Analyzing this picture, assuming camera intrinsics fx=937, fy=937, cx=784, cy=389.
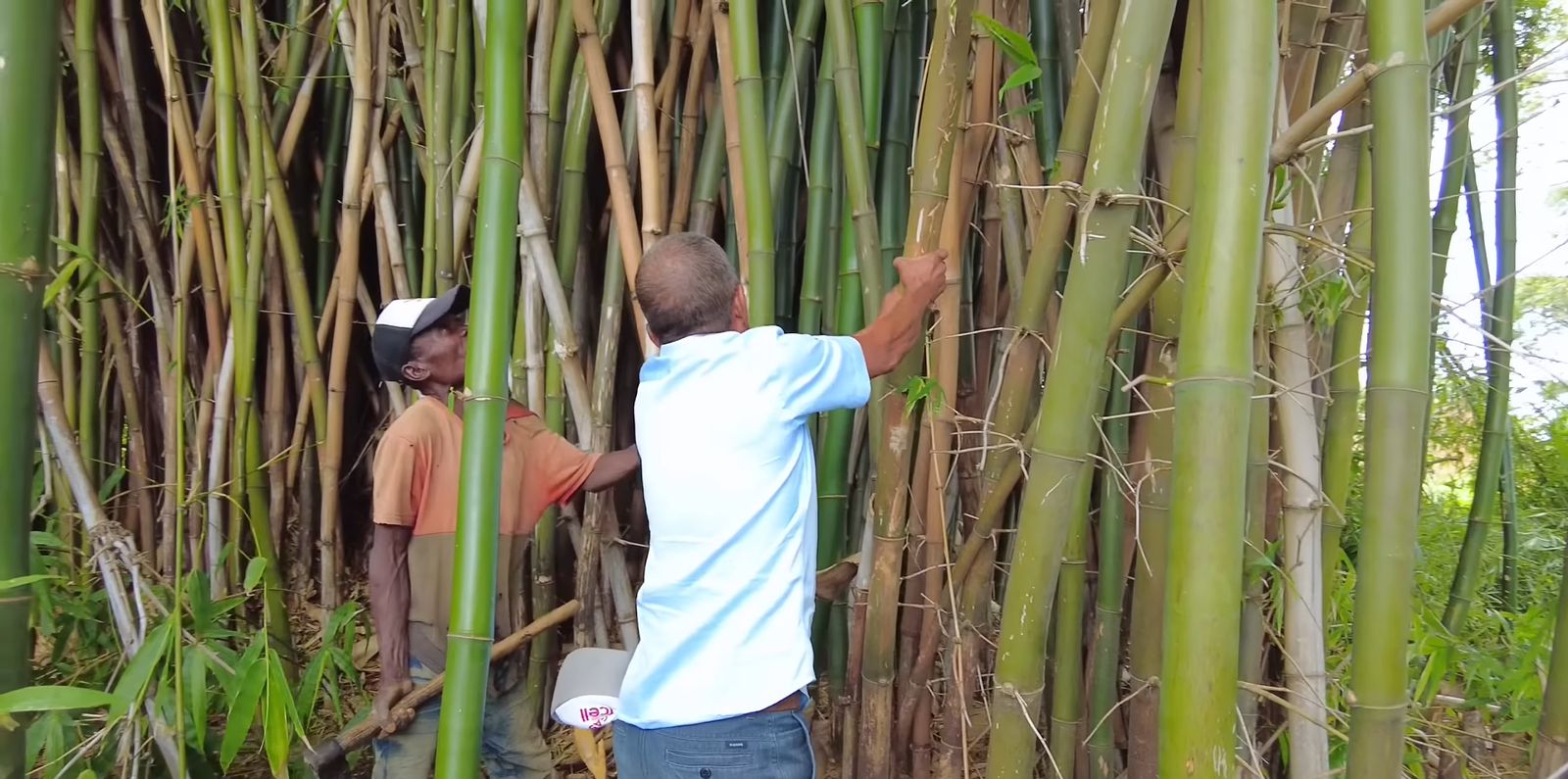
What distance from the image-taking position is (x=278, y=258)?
2.29 m

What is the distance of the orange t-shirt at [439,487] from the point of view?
1.45 meters

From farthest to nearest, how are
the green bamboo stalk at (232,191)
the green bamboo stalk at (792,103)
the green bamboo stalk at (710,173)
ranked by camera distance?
the green bamboo stalk at (232,191)
the green bamboo stalk at (710,173)
the green bamboo stalk at (792,103)

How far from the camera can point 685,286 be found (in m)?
1.13

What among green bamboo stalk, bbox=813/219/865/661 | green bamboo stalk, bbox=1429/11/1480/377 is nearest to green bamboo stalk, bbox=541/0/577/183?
green bamboo stalk, bbox=813/219/865/661

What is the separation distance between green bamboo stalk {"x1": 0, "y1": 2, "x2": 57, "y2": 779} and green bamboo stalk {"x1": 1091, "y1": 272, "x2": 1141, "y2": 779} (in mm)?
1259

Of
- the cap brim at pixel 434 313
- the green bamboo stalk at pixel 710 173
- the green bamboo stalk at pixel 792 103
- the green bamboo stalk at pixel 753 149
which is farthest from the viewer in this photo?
the green bamboo stalk at pixel 710 173

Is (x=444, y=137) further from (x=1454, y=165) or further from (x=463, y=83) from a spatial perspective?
(x=1454, y=165)

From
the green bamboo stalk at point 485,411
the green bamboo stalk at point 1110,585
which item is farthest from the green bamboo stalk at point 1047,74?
the green bamboo stalk at point 485,411

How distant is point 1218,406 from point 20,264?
0.82m

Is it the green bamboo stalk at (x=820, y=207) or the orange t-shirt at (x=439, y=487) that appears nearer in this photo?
the orange t-shirt at (x=439, y=487)

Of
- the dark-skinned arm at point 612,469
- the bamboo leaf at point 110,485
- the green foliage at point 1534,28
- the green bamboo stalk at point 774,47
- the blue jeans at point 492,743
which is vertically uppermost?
the green foliage at point 1534,28

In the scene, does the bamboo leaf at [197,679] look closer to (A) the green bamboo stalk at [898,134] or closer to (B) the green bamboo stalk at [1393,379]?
(A) the green bamboo stalk at [898,134]

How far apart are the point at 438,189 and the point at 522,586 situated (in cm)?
85

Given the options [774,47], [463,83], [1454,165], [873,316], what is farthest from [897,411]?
[463,83]
